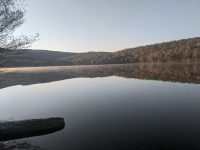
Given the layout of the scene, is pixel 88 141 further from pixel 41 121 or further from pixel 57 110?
pixel 57 110

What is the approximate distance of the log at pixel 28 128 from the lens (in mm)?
25391

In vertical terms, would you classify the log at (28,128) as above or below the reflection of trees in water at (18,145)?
above

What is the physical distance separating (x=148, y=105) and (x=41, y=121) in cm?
1591

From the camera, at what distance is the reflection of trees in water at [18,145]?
22.6m

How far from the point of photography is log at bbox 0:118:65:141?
25.4 m

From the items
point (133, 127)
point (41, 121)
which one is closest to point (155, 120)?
point (133, 127)

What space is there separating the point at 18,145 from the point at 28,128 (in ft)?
9.88

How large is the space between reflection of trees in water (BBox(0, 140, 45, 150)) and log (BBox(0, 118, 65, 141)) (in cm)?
108

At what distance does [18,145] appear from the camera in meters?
23.4

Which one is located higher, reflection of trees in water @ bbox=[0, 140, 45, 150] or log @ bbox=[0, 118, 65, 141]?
log @ bbox=[0, 118, 65, 141]

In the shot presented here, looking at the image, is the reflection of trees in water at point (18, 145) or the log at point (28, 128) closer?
the reflection of trees in water at point (18, 145)

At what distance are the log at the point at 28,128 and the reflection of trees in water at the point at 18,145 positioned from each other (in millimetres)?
1078

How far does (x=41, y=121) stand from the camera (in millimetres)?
A: 27438

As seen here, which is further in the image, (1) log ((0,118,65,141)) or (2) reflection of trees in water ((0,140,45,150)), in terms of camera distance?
(1) log ((0,118,65,141))
